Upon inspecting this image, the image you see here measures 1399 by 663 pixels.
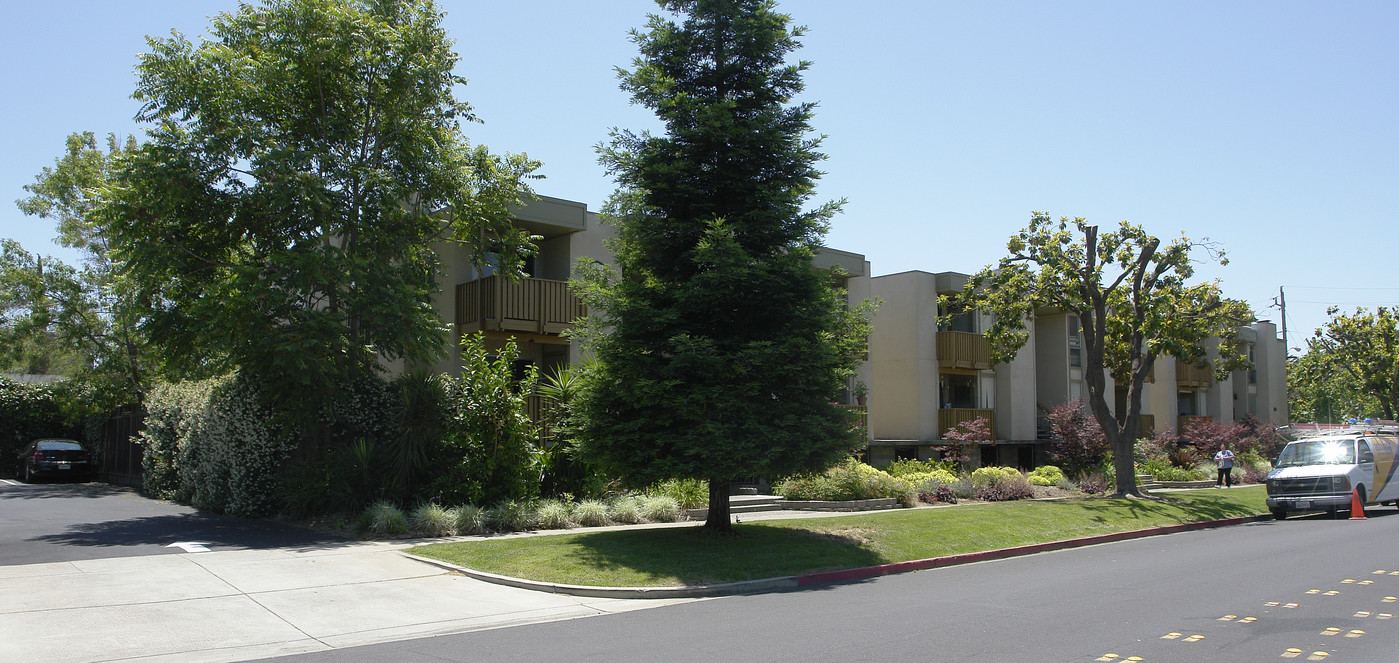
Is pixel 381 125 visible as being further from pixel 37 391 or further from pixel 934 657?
pixel 37 391

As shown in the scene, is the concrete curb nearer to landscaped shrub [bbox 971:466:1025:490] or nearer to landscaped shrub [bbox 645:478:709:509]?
landscaped shrub [bbox 645:478:709:509]

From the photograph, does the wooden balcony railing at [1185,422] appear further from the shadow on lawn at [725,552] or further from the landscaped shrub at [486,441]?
the landscaped shrub at [486,441]

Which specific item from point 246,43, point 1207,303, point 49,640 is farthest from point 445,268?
point 1207,303

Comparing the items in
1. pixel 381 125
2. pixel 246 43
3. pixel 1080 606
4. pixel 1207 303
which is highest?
pixel 246 43

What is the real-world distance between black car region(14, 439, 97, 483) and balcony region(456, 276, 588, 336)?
1518 cm

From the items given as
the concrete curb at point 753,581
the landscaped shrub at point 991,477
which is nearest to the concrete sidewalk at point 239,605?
the concrete curb at point 753,581

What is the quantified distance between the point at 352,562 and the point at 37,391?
26.6m

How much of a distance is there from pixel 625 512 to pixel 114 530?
897cm

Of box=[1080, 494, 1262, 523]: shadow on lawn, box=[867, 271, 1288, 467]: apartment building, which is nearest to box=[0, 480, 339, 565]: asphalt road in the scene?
box=[1080, 494, 1262, 523]: shadow on lawn

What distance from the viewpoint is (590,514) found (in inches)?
677

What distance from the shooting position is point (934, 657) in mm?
7660

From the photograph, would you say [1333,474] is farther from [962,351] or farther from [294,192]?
Result: [294,192]

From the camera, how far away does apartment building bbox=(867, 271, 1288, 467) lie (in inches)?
1230

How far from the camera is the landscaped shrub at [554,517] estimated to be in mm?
16672
